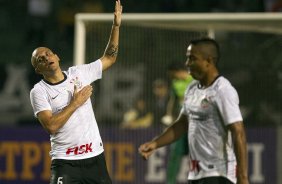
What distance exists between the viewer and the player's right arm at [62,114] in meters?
6.48

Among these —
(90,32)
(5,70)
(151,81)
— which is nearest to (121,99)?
(151,81)

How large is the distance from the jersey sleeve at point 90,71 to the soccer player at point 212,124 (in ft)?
2.53

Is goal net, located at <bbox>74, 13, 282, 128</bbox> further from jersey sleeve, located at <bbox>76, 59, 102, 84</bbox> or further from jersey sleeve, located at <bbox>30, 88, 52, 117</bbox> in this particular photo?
jersey sleeve, located at <bbox>30, 88, 52, 117</bbox>

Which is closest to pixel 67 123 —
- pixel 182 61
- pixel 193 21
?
pixel 193 21

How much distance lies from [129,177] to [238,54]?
2284mm

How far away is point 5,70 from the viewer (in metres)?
14.8

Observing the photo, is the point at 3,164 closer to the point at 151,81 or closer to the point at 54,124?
the point at 151,81

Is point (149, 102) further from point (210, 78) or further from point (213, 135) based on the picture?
point (213, 135)

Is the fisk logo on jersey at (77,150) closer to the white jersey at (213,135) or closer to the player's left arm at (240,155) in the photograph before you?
the white jersey at (213,135)

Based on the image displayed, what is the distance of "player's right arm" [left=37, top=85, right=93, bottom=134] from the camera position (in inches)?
255

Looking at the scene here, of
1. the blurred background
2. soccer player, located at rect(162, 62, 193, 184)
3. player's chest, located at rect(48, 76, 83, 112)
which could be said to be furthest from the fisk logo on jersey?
the blurred background

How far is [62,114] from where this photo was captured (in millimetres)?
6480

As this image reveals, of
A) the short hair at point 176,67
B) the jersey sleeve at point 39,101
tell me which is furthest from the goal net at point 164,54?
the jersey sleeve at point 39,101

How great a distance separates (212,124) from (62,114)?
1164 mm
